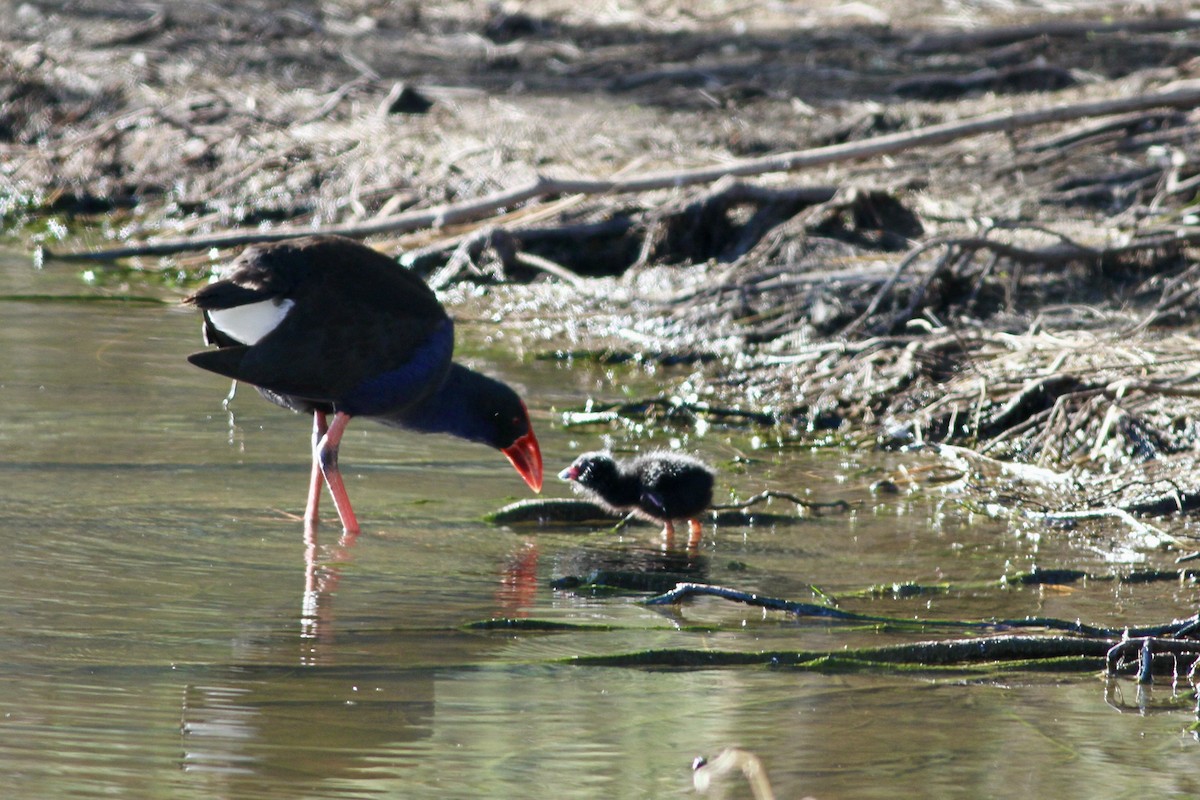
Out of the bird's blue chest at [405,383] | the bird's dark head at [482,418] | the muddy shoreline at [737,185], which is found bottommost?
the bird's dark head at [482,418]

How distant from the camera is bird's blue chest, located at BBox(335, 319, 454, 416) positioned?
538 centimetres

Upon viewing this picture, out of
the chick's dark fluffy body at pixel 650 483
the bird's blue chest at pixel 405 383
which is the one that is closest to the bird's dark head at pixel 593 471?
the chick's dark fluffy body at pixel 650 483

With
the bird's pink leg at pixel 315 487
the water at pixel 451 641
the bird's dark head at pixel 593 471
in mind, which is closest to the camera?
the water at pixel 451 641

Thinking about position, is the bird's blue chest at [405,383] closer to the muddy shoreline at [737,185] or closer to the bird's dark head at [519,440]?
the bird's dark head at [519,440]

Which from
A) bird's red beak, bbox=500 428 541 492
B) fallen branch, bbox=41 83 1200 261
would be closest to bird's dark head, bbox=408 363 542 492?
bird's red beak, bbox=500 428 541 492

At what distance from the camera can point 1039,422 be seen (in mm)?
6348

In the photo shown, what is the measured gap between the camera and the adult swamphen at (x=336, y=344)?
5.05 metres

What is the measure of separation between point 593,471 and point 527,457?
475 millimetres

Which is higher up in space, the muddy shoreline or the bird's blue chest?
the muddy shoreline

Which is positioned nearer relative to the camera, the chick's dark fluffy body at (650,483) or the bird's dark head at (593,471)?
the chick's dark fluffy body at (650,483)

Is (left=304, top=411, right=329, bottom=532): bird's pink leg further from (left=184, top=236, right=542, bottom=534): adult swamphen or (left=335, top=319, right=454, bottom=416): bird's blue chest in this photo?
(left=335, top=319, right=454, bottom=416): bird's blue chest

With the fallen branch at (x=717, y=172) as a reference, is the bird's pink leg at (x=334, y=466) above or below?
below

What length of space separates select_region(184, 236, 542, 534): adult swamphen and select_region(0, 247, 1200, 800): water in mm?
241

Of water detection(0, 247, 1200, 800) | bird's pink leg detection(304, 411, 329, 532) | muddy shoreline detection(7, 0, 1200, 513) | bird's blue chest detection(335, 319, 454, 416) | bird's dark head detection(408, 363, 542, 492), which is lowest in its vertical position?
water detection(0, 247, 1200, 800)
